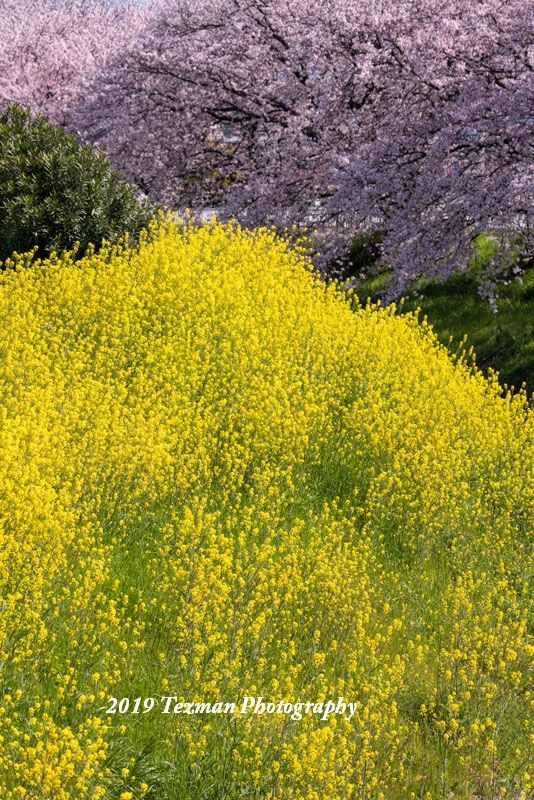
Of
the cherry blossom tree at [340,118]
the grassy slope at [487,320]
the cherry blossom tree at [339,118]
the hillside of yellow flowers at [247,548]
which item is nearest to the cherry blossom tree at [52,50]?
the cherry blossom tree at [339,118]

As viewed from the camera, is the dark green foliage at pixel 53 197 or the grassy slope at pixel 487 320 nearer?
the grassy slope at pixel 487 320

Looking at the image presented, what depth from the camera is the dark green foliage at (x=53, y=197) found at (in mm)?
12141

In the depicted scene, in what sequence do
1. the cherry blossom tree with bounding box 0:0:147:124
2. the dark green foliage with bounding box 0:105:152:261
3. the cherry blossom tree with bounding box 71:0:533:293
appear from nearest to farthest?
1. the cherry blossom tree with bounding box 71:0:533:293
2. the dark green foliage with bounding box 0:105:152:261
3. the cherry blossom tree with bounding box 0:0:147:124

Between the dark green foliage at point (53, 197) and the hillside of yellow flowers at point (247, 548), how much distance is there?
1.30 meters

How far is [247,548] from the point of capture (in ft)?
21.6

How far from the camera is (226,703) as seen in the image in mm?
4664

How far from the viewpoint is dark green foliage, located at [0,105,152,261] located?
12.1 meters

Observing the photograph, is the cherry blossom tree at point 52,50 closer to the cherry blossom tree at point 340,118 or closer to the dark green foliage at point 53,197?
the cherry blossom tree at point 340,118

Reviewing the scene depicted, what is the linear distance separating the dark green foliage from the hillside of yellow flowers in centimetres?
130

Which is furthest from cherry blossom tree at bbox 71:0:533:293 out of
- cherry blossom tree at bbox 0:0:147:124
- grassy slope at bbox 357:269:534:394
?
cherry blossom tree at bbox 0:0:147:124

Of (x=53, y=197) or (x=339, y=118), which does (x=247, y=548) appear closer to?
(x=53, y=197)

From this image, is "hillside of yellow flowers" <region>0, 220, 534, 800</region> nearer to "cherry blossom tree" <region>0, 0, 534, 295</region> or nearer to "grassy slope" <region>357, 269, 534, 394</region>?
"grassy slope" <region>357, 269, 534, 394</region>

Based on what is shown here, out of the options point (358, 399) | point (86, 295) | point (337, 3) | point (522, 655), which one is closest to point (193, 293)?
point (86, 295)

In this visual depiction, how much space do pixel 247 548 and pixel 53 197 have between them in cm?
747
